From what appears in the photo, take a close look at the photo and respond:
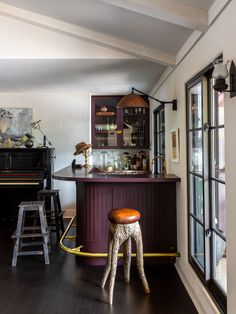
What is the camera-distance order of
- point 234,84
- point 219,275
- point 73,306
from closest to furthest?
point 234,84
point 219,275
point 73,306

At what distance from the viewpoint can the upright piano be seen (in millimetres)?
4930

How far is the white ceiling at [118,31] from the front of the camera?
2.17 metres

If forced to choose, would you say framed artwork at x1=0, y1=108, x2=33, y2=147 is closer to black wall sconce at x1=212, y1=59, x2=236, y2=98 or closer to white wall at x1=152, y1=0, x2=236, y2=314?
white wall at x1=152, y1=0, x2=236, y2=314

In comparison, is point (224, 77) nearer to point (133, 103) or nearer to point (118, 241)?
point (118, 241)

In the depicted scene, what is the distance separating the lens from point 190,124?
Answer: 2.90 meters

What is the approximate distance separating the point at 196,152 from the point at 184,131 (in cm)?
32

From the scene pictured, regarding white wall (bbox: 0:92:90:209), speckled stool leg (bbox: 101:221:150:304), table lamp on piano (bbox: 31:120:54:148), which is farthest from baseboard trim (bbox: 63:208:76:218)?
speckled stool leg (bbox: 101:221:150:304)

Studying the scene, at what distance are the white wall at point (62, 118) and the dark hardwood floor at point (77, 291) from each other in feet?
8.03

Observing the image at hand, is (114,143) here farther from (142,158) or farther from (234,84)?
(234,84)

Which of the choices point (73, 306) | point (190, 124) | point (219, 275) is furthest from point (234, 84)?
point (73, 306)

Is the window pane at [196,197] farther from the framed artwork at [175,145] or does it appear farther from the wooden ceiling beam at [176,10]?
the wooden ceiling beam at [176,10]

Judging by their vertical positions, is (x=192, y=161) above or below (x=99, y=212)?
above

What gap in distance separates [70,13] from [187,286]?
2763 millimetres

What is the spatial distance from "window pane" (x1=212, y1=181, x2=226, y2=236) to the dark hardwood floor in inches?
29.9
